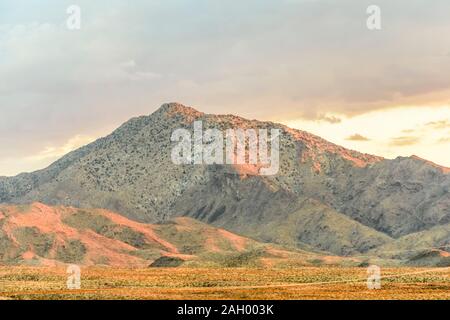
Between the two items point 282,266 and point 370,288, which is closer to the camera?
point 370,288

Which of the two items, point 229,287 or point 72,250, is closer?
point 229,287

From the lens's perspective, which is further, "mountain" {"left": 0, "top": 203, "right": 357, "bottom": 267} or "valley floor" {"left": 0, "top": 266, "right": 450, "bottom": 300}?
"mountain" {"left": 0, "top": 203, "right": 357, "bottom": 267}

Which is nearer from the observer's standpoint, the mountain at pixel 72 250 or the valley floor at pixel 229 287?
the valley floor at pixel 229 287

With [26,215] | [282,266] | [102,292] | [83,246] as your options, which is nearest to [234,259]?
[282,266]

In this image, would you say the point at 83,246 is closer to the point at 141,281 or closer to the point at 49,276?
the point at 49,276

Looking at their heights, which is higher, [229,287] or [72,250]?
[72,250]
